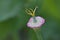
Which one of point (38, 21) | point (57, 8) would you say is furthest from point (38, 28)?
point (57, 8)

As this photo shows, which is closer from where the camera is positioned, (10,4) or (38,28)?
(38,28)

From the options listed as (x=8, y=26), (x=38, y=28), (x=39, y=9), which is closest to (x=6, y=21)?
(x=8, y=26)

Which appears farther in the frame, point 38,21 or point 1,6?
point 1,6

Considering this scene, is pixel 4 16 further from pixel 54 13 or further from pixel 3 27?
pixel 54 13

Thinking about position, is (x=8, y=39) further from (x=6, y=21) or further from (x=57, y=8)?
(x=57, y=8)

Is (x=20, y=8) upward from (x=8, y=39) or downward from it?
upward

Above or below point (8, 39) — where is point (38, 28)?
above
